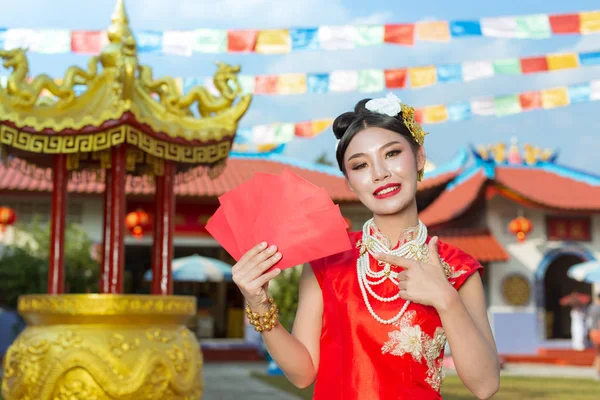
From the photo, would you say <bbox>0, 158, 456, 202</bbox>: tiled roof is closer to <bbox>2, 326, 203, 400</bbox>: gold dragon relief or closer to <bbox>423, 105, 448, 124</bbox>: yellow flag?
<bbox>423, 105, 448, 124</bbox>: yellow flag

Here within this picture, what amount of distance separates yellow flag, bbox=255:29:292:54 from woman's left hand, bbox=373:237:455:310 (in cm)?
630

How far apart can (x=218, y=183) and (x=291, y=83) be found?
6257 mm

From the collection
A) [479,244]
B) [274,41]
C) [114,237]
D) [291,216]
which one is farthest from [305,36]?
[479,244]

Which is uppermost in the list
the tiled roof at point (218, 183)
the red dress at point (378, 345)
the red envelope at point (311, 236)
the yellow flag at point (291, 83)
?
the yellow flag at point (291, 83)

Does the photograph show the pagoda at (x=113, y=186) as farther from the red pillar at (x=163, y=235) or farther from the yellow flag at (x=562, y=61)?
the yellow flag at (x=562, y=61)

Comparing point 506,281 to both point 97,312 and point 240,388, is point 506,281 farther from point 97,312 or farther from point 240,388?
point 97,312

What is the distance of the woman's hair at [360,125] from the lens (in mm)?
1831

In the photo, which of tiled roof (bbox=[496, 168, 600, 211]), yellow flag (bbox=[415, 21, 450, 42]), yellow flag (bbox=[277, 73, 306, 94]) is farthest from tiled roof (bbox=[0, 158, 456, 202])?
yellow flag (bbox=[415, 21, 450, 42])

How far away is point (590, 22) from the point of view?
7164mm

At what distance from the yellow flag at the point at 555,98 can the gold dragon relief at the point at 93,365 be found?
547 cm

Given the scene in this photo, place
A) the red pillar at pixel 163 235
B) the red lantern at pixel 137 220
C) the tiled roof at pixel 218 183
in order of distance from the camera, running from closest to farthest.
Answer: the red pillar at pixel 163 235 → the red lantern at pixel 137 220 → the tiled roof at pixel 218 183

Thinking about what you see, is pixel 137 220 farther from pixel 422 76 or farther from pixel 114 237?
pixel 114 237

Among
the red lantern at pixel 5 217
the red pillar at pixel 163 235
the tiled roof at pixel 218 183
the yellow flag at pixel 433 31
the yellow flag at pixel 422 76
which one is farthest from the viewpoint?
the tiled roof at pixel 218 183

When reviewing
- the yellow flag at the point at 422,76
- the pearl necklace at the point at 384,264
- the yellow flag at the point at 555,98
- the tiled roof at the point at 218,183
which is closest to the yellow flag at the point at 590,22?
the yellow flag at the point at 555,98
